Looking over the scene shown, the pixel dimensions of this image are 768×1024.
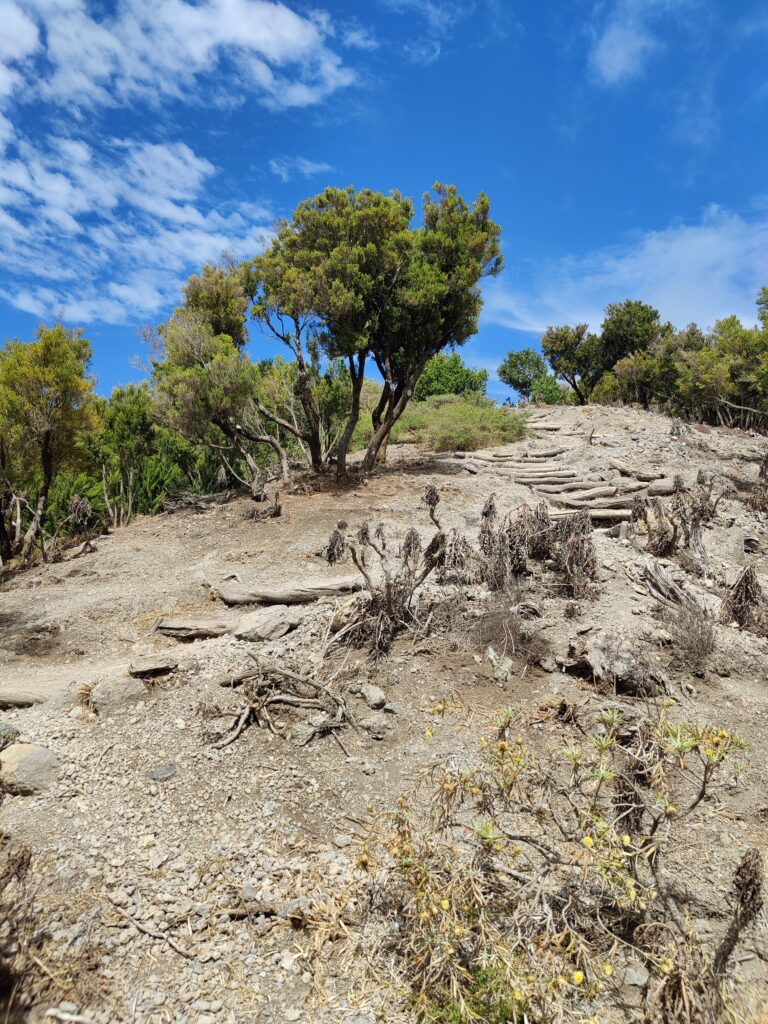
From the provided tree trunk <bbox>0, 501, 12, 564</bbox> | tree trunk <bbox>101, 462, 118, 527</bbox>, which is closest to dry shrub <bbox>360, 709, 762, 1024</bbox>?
tree trunk <bbox>0, 501, 12, 564</bbox>

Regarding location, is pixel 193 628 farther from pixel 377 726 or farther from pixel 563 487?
pixel 563 487

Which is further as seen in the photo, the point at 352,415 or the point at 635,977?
the point at 352,415

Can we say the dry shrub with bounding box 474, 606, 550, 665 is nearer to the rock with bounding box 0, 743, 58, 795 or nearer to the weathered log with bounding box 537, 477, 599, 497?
the rock with bounding box 0, 743, 58, 795

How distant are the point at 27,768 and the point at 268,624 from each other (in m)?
2.43

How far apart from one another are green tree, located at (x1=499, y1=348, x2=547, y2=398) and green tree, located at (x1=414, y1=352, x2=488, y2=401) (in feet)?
14.9

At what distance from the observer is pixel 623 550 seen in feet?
24.4

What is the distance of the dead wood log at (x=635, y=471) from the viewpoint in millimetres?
11875

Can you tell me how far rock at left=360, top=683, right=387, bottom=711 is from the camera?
4582mm

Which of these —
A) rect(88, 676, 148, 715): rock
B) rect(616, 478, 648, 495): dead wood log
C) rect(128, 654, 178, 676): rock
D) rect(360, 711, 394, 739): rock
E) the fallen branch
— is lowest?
the fallen branch

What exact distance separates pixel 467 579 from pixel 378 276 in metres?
7.93

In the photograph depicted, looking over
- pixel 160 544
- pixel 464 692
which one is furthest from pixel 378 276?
pixel 464 692

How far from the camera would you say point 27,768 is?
146 inches

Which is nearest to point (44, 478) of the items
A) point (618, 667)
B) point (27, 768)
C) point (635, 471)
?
point (27, 768)

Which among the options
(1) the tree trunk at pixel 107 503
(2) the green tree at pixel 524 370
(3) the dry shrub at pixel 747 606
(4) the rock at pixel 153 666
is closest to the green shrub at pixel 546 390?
(2) the green tree at pixel 524 370
